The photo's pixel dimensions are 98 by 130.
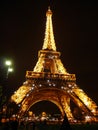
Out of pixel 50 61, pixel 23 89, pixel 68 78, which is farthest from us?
pixel 50 61

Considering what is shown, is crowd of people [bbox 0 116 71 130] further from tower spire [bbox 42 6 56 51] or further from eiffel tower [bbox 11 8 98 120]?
tower spire [bbox 42 6 56 51]

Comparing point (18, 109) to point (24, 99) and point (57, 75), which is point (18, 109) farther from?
point (57, 75)

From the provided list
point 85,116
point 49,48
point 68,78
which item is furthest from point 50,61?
point 85,116

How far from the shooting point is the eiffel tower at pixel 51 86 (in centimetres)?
5159

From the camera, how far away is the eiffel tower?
51594 millimetres

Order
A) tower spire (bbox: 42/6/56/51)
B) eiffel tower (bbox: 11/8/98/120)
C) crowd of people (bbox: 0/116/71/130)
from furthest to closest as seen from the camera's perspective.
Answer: tower spire (bbox: 42/6/56/51)
eiffel tower (bbox: 11/8/98/120)
crowd of people (bbox: 0/116/71/130)

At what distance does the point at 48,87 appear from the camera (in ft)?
177

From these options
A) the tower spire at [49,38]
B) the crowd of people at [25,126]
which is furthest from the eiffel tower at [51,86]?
the crowd of people at [25,126]

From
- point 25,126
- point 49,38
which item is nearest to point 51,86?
point 49,38

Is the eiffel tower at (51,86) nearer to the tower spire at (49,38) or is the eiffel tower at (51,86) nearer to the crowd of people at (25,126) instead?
the tower spire at (49,38)

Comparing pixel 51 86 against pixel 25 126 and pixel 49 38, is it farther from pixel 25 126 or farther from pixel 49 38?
pixel 25 126

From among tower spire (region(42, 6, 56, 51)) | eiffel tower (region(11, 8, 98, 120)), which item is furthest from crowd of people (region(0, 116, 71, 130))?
tower spire (region(42, 6, 56, 51))

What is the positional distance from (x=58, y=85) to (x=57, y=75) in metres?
2.25

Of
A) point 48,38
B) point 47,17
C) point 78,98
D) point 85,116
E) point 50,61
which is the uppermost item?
point 47,17
